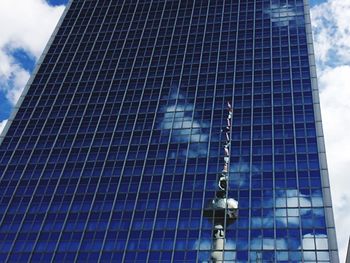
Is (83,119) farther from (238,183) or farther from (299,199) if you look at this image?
(299,199)

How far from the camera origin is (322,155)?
101m

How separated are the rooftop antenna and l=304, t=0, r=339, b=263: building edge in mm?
14566

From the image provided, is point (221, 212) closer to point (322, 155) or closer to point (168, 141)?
point (322, 155)

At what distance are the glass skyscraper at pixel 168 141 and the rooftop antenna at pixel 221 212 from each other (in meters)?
0.89

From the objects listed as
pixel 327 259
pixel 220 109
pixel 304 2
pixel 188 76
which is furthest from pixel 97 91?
pixel 327 259

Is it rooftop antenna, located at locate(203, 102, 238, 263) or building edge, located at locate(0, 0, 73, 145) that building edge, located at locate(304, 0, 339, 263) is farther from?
building edge, located at locate(0, 0, 73, 145)

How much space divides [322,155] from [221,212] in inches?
829

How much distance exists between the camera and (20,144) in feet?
389

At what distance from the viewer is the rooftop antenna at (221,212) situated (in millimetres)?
89250

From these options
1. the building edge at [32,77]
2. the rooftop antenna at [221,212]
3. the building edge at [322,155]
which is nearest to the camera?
the building edge at [322,155]

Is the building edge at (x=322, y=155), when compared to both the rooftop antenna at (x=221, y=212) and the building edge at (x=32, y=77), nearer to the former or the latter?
the rooftop antenna at (x=221, y=212)

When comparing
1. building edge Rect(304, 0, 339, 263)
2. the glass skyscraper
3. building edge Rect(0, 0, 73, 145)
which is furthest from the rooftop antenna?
building edge Rect(0, 0, 73, 145)

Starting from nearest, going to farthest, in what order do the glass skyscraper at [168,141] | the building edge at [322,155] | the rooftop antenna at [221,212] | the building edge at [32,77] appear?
the building edge at [322,155] < the rooftop antenna at [221,212] < the glass skyscraper at [168,141] < the building edge at [32,77]

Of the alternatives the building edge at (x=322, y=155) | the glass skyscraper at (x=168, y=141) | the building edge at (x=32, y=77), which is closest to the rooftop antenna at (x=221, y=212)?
the glass skyscraper at (x=168, y=141)
